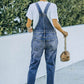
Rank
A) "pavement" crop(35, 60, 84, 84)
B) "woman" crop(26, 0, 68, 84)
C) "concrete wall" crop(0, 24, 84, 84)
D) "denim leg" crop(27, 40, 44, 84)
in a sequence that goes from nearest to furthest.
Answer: "woman" crop(26, 0, 68, 84)
"denim leg" crop(27, 40, 44, 84)
"concrete wall" crop(0, 24, 84, 84)
"pavement" crop(35, 60, 84, 84)

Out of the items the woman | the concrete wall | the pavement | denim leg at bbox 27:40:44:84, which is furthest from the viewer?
the pavement

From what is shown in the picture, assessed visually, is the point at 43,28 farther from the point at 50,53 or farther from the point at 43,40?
the point at 50,53

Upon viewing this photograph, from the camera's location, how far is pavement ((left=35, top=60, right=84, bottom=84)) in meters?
7.56

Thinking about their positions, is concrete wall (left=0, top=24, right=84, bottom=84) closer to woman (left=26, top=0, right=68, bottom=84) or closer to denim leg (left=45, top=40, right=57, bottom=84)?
woman (left=26, top=0, right=68, bottom=84)

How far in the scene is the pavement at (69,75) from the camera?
298 inches

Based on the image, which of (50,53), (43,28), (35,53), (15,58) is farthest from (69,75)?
(43,28)

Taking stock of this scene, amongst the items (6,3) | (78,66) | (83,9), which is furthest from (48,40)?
(83,9)

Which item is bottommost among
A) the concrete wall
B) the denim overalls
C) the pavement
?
the pavement

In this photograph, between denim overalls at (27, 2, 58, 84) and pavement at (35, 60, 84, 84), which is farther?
pavement at (35, 60, 84, 84)

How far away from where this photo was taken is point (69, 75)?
26.9ft

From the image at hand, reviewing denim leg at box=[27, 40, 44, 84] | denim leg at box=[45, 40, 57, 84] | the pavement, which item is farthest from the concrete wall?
denim leg at box=[45, 40, 57, 84]

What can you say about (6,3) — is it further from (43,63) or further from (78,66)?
(78,66)

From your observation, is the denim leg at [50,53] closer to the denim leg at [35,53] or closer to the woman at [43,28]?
the woman at [43,28]

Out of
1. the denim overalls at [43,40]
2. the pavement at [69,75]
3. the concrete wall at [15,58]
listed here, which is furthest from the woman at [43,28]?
the pavement at [69,75]
